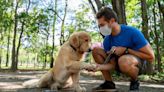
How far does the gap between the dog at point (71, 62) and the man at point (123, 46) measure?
0.35 m

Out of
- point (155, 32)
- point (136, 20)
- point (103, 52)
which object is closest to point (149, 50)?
point (103, 52)

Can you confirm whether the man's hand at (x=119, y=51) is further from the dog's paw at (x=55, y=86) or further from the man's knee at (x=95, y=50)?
the dog's paw at (x=55, y=86)

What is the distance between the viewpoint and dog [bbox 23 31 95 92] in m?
5.47

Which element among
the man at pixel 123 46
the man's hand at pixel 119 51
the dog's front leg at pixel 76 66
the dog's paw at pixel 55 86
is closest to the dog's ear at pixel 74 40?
the dog's front leg at pixel 76 66

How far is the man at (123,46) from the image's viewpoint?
525cm

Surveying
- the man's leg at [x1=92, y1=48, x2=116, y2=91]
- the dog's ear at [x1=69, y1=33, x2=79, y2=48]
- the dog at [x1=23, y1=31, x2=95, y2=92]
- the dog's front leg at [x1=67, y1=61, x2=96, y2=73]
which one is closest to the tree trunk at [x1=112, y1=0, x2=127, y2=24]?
the man's leg at [x1=92, y1=48, x2=116, y2=91]

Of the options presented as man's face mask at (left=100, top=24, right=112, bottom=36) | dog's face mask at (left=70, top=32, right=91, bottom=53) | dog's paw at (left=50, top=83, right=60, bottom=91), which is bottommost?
dog's paw at (left=50, top=83, right=60, bottom=91)

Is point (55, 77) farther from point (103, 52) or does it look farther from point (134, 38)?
point (134, 38)

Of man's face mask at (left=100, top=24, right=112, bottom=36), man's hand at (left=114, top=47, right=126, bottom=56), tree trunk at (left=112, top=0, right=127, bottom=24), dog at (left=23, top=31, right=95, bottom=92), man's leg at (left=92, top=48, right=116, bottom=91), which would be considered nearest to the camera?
man's face mask at (left=100, top=24, right=112, bottom=36)

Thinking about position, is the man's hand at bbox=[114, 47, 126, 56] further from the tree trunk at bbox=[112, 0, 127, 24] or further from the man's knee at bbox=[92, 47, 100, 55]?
the tree trunk at bbox=[112, 0, 127, 24]

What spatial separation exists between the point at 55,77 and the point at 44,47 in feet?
142

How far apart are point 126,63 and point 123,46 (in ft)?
1.10

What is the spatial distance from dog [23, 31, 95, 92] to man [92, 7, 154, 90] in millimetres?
348

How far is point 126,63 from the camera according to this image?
5.26 metres
